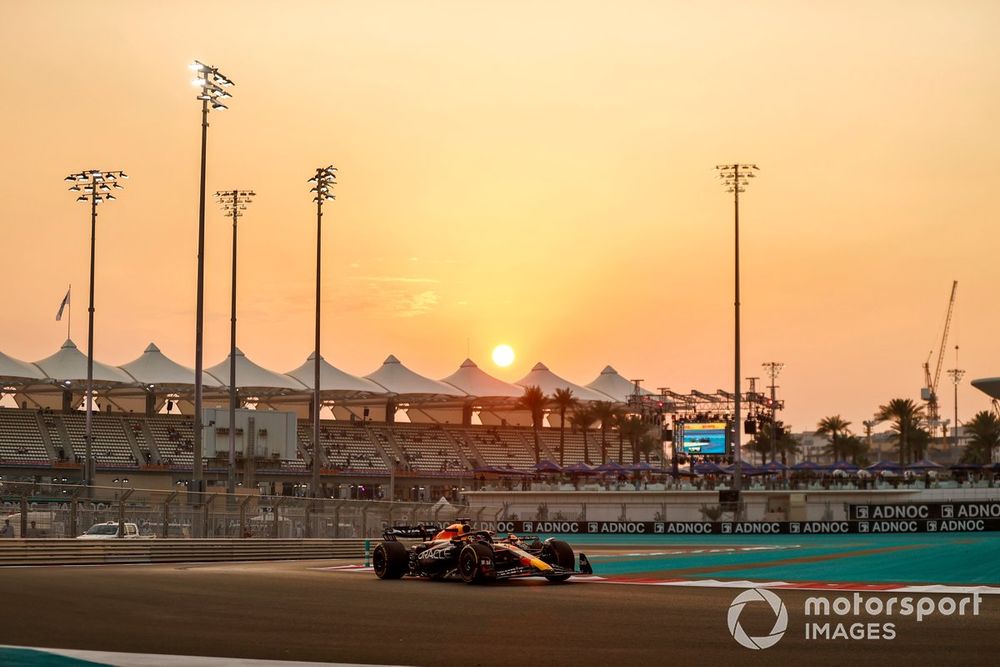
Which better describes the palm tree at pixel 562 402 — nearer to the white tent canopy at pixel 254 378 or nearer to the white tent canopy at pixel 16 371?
the white tent canopy at pixel 254 378

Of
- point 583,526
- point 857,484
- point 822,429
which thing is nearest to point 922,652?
point 583,526

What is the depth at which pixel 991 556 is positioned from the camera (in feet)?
89.3

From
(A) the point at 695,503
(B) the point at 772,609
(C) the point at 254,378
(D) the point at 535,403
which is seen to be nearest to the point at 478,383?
(D) the point at 535,403

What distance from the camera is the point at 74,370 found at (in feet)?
311

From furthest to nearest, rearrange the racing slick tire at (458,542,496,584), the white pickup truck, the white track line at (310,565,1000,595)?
the white pickup truck → the racing slick tire at (458,542,496,584) → the white track line at (310,565,1000,595)

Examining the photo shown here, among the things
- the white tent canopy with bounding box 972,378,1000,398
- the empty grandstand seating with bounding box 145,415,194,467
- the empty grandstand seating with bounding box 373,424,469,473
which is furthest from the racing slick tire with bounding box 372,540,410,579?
the empty grandstand seating with bounding box 373,424,469,473

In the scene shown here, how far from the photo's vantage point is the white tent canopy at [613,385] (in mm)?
128000

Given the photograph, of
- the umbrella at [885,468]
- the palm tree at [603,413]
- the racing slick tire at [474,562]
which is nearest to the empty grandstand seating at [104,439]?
the palm tree at [603,413]

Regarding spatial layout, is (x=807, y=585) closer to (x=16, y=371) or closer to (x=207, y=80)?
(x=207, y=80)

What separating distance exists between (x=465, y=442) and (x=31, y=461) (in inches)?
1622

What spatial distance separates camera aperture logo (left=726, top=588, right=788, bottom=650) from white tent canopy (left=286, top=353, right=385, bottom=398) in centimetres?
8222

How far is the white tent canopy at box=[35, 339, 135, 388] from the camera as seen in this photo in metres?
94.2

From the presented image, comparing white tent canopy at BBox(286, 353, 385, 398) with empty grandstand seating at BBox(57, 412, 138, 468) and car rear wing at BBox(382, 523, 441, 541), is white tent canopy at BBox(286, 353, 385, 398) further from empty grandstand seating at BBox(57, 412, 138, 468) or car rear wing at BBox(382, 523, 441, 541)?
car rear wing at BBox(382, 523, 441, 541)

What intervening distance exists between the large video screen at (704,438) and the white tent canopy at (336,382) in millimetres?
28013
